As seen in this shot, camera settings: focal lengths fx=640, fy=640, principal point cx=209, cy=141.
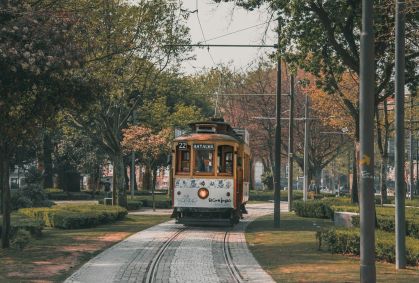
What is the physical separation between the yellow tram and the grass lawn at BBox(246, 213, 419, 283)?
70.1 inches

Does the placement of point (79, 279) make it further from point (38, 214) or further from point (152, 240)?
point (38, 214)

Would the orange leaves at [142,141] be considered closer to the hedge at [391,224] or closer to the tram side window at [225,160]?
the tram side window at [225,160]

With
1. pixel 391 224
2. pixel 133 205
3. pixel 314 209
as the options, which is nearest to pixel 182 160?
pixel 391 224

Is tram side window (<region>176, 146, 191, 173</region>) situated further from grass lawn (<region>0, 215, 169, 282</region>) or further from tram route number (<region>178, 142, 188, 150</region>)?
grass lawn (<region>0, 215, 169, 282</region>)

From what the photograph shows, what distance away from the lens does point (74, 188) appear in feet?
214

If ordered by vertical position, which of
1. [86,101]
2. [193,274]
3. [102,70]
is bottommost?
[193,274]

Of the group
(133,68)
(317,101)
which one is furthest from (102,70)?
(317,101)

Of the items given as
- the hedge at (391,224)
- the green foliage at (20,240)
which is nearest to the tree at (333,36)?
the hedge at (391,224)

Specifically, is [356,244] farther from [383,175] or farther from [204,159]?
[383,175]

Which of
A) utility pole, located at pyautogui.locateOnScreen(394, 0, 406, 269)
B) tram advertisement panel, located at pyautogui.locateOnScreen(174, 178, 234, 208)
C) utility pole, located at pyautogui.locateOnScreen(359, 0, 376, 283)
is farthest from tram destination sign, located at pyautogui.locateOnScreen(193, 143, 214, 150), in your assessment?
utility pole, located at pyautogui.locateOnScreen(359, 0, 376, 283)

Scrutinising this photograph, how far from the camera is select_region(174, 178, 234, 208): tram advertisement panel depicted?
24.7 meters

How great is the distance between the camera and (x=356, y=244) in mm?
16578

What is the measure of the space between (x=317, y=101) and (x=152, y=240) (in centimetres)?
2827

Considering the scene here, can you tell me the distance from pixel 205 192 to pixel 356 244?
30.1ft
